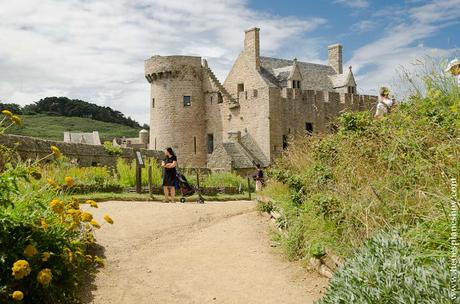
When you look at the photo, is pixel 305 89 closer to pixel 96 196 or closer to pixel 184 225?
pixel 96 196

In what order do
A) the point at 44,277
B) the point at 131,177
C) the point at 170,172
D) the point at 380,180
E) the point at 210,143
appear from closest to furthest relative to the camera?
the point at 44,277 → the point at 380,180 → the point at 170,172 → the point at 131,177 → the point at 210,143

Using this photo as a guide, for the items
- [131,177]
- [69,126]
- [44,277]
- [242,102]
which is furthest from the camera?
[69,126]

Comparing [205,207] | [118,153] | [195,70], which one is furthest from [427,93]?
[195,70]

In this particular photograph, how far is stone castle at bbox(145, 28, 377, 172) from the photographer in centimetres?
3369

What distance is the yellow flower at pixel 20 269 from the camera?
461cm

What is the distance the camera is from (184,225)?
34.5ft

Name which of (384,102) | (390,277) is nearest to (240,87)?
(384,102)

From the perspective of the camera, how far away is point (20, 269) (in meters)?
4.63

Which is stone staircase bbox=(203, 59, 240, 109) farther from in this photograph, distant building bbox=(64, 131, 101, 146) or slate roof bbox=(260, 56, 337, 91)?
distant building bbox=(64, 131, 101, 146)

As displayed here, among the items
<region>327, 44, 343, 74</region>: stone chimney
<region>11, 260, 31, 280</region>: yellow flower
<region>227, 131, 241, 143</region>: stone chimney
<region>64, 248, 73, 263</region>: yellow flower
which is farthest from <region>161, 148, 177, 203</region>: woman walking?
<region>327, 44, 343, 74</region>: stone chimney

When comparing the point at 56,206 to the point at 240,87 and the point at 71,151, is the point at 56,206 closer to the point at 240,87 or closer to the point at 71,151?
Result: the point at 71,151

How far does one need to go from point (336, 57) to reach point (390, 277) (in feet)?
129

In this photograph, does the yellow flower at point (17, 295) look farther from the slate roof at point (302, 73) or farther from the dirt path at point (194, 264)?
the slate roof at point (302, 73)

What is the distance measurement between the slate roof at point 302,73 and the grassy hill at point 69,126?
48.3m
